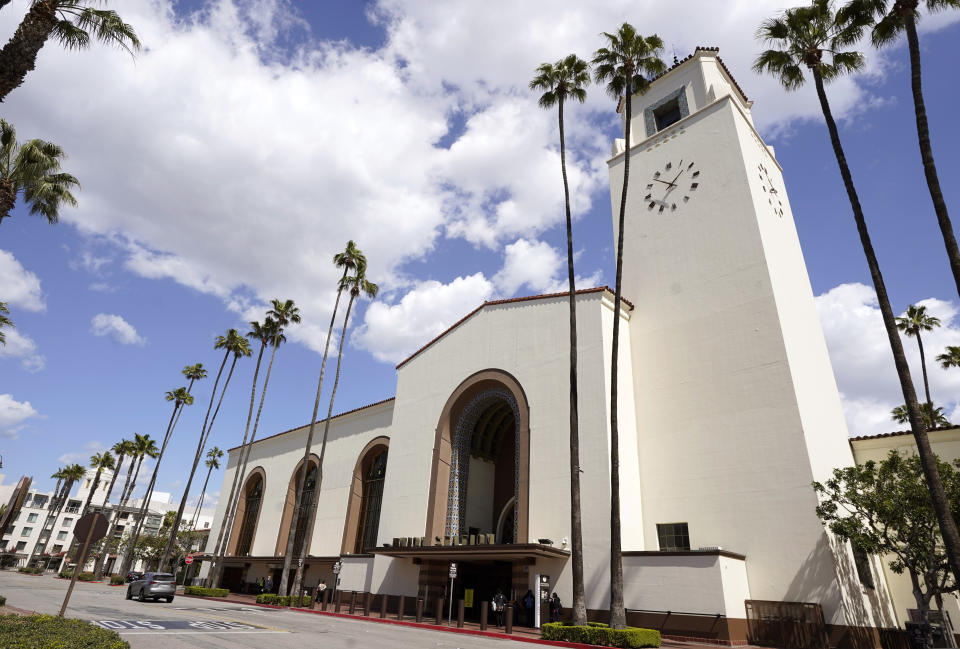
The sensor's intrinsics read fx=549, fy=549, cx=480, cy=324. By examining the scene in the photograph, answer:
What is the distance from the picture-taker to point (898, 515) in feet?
56.6

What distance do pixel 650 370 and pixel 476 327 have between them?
9.83 metres

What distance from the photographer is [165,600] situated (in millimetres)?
29641

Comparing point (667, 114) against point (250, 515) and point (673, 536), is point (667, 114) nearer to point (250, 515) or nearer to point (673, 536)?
point (673, 536)

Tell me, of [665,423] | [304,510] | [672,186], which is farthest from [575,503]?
[304,510]

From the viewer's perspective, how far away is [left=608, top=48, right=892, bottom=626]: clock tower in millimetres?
19703

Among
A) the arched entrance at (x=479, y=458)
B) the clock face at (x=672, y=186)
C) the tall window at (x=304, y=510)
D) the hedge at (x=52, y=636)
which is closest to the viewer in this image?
the hedge at (x=52, y=636)

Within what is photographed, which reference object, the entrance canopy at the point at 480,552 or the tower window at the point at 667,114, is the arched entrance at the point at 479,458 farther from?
the tower window at the point at 667,114

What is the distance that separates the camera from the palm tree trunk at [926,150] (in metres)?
12.7

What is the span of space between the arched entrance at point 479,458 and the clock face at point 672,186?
12469 millimetres

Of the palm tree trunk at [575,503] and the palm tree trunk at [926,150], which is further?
the palm tree trunk at [575,503]

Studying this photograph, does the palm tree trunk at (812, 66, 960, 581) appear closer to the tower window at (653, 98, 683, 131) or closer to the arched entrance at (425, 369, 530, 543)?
the arched entrance at (425, 369, 530, 543)

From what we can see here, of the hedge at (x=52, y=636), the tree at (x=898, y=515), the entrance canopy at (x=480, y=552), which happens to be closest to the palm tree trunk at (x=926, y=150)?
the tree at (x=898, y=515)

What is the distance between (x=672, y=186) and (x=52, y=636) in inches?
1169

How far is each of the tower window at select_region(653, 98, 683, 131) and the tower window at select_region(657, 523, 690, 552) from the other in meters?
22.7
